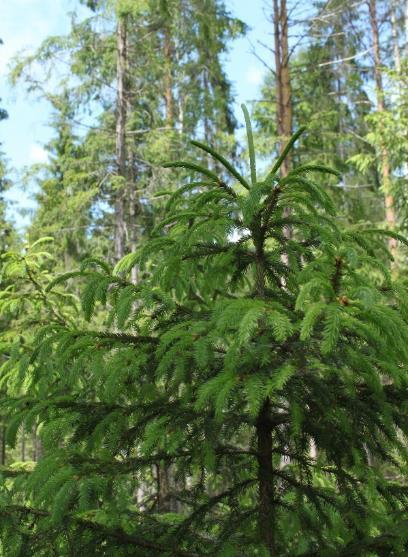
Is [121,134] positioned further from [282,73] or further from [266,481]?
[266,481]

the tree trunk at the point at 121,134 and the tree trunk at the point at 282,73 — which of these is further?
the tree trunk at the point at 121,134

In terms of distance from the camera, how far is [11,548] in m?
2.97

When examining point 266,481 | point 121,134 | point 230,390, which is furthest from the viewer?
point 121,134

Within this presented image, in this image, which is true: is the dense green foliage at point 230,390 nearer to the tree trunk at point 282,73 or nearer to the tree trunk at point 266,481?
the tree trunk at point 266,481

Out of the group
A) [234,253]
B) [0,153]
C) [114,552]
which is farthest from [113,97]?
[114,552]

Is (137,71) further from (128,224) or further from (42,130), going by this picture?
(128,224)

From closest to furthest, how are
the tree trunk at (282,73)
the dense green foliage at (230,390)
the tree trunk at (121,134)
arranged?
the dense green foliage at (230,390)
the tree trunk at (282,73)
the tree trunk at (121,134)

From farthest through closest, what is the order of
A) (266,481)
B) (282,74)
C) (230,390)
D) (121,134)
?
1. (121,134)
2. (282,74)
3. (266,481)
4. (230,390)

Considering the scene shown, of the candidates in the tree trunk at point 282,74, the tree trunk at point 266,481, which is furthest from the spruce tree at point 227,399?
the tree trunk at point 282,74

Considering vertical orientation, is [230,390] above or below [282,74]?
below

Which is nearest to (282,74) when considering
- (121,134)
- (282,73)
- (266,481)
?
(282,73)

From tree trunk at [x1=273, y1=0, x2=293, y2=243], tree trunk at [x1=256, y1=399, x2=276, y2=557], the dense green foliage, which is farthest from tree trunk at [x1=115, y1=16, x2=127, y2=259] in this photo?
tree trunk at [x1=256, y1=399, x2=276, y2=557]

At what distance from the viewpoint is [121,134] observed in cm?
1166

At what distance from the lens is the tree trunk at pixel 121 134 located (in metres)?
11.1
